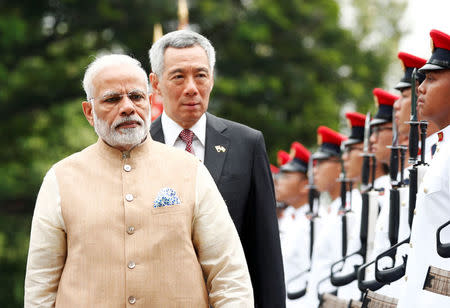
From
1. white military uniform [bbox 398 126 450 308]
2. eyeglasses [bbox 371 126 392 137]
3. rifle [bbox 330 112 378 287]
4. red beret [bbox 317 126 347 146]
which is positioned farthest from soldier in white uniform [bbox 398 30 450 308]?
red beret [bbox 317 126 347 146]

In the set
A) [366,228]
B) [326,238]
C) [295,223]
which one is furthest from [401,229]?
[295,223]

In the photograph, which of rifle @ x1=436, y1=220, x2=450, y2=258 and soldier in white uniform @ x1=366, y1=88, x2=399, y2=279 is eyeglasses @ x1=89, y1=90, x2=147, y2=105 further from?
soldier in white uniform @ x1=366, y1=88, x2=399, y2=279

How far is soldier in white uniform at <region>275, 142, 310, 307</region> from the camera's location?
7.90 meters

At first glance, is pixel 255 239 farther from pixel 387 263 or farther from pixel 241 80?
pixel 241 80

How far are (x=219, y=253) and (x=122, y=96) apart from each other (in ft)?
2.64

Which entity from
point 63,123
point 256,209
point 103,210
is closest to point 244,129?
point 256,209

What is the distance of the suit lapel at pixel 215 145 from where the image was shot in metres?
4.17

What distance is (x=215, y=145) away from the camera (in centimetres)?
425

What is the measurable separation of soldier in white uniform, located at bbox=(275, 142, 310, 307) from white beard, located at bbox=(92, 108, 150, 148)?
160 inches

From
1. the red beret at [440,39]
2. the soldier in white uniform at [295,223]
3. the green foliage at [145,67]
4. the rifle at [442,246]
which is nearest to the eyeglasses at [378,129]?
the soldier in white uniform at [295,223]

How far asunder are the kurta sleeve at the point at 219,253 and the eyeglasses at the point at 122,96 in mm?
459

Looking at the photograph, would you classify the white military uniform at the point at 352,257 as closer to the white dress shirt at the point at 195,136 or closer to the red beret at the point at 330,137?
the red beret at the point at 330,137

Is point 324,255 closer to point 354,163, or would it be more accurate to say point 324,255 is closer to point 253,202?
point 354,163

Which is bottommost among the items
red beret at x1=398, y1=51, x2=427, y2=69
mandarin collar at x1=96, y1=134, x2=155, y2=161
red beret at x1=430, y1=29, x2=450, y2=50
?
mandarin collar at x1=96, y1=134, x2=155, y2=161
